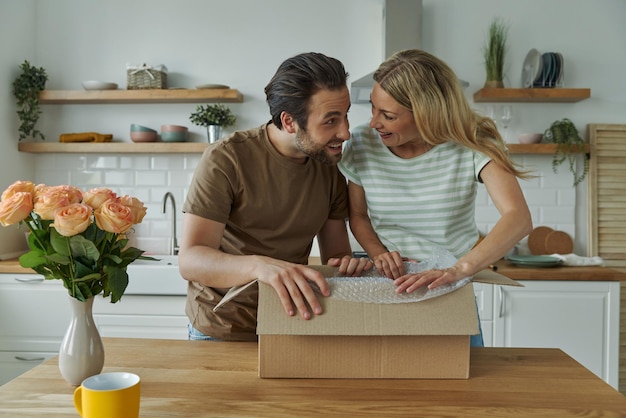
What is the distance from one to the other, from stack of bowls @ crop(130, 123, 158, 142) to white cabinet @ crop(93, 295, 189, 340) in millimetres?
992

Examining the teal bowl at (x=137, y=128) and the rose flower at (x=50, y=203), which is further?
the teal bowl at (x=137, y=128)

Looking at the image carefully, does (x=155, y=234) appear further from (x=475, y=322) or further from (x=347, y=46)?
(x=475, y=322)

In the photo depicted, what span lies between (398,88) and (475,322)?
70cm

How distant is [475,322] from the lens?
3.93ft

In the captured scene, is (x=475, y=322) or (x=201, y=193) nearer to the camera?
(x=475, y=322)

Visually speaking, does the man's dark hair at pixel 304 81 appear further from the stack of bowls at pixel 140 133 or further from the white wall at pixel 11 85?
the white wall at pixel 11 85

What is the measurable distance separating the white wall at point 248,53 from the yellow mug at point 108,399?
2.87 m

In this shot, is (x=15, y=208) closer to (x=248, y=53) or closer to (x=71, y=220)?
(x=71, y=220)

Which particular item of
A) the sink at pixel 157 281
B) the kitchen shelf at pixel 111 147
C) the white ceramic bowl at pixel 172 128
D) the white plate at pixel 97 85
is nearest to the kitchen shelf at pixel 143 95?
the white plate at pixel 97 85

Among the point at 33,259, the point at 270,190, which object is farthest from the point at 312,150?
the point at 33,259

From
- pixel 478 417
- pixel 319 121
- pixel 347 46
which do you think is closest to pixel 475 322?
pixel 478 417

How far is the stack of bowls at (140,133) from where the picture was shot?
Result: 3650 millimetres

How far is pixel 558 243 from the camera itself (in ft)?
11.8

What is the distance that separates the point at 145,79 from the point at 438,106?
244 cm
